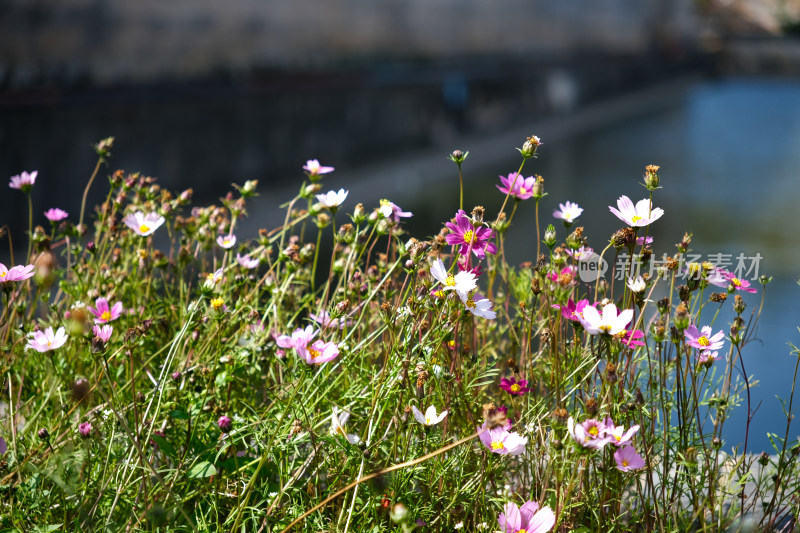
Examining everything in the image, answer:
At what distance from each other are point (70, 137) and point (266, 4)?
79.3 inches

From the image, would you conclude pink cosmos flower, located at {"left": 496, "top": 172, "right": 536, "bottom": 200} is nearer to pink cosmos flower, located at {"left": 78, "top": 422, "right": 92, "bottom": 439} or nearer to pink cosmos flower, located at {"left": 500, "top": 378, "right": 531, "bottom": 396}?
pink cosmos flower, located at {"left": 500, "top": 378, "right": 531, "bottom": 396}

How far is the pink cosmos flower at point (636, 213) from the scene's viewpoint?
909 mm

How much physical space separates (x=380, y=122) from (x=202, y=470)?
494 centimetres

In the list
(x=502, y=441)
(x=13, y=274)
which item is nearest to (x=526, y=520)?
(x=502, y=441)

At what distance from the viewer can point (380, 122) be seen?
5.73 metres

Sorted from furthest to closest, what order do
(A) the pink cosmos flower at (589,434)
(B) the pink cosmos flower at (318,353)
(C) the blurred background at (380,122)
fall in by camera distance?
1. (C) the blurred background at (380,122)
2. (B) the pink cosmos flower at (318,353)
3. (A) the pink cosmos flower at (589,434)

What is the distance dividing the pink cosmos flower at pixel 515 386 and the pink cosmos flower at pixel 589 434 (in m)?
0.19

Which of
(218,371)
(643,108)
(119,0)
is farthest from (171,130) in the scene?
(643,108)

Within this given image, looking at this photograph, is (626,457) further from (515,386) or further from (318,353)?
(318,353)

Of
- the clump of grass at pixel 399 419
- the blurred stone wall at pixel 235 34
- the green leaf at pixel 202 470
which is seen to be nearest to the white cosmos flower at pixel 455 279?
the clump of grass at pixel 399 419

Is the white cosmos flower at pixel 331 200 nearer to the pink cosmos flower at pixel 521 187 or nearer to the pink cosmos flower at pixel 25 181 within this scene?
the pink cosmos flower at pixel 521 187

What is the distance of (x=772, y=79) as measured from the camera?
15625mm

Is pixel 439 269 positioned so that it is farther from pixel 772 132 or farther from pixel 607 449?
pixel 772 132

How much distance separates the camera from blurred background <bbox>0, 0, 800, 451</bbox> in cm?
322
